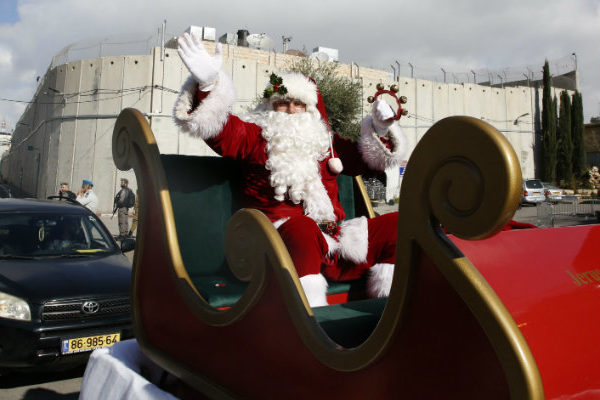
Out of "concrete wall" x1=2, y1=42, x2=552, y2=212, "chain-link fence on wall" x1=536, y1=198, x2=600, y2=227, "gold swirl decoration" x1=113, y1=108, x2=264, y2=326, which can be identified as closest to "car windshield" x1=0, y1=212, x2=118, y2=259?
"gold swirl decoration" x1=113, y1=108, x2=264, y2=326

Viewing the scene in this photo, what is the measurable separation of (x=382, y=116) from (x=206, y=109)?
0.84m

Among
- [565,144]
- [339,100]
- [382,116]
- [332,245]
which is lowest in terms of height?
[332,245]

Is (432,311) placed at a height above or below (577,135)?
below

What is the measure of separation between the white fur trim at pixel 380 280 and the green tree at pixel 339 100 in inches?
648

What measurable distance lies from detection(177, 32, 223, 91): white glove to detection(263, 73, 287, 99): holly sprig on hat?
0.50 m

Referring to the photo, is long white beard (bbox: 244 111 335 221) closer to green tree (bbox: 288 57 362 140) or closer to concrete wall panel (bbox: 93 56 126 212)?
green tree (bbox: 288 57 362 140)

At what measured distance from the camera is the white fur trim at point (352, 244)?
202cm

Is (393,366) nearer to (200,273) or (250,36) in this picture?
(200,273)

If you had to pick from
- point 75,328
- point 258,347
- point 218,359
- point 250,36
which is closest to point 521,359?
point 258,347

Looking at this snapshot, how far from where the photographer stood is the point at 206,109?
1.99m

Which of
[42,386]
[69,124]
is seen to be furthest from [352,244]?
[69,124]

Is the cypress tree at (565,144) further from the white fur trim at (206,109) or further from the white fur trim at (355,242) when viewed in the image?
the white fur trim at (206,109)

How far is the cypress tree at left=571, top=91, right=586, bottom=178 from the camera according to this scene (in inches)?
1135

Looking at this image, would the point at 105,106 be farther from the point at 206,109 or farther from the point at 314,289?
the point at 314,289
